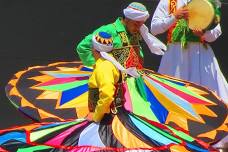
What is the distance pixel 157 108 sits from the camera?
582cm

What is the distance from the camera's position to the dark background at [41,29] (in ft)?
26.3

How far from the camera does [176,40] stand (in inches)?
266

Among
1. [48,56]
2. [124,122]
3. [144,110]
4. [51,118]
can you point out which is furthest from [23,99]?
[48,56]

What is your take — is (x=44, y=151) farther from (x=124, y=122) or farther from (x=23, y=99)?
(x=23, y=99)

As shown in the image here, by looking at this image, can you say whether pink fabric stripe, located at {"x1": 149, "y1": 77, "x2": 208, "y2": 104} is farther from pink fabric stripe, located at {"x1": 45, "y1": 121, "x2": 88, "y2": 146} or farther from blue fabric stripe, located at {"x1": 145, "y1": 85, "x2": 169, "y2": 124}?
pink fabric stripe, located at {"x1": 45, "y1": 121, "x2": 88, "y2": 146}

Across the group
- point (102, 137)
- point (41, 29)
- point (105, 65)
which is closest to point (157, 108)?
point (105, 65)

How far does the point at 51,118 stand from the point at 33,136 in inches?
41.4

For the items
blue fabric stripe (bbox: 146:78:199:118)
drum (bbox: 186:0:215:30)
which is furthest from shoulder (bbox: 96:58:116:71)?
drum (bbox: 186:0:215:30)

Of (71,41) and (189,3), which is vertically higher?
(189,3)

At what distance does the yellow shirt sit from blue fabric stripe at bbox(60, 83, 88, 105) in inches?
48.7

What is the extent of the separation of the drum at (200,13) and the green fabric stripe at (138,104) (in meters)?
0.89

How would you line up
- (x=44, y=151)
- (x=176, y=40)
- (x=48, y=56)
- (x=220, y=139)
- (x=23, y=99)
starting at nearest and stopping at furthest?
1. (x=44, y=151)
2. (x=220, y=139)
3. (x=23, y=99)
4. (x=176, y=40)
5. (x=48, y=56)

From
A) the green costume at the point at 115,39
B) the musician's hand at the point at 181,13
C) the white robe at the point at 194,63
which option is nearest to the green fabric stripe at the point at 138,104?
the green costume at the point at 115,39

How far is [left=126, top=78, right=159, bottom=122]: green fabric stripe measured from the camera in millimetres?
5637
